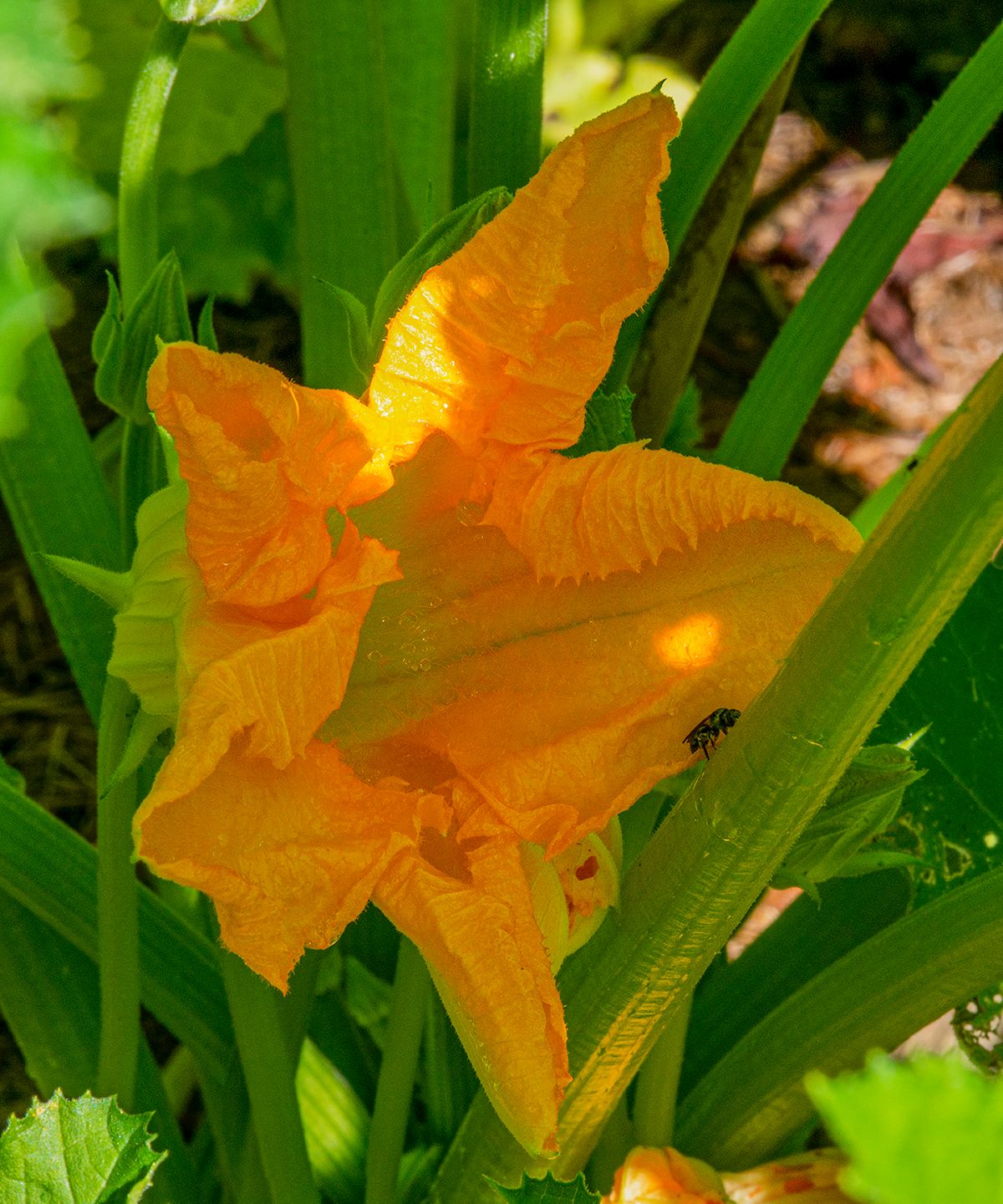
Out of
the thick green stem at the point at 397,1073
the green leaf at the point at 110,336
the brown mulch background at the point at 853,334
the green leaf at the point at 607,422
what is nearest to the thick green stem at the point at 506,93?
the green leaf at the point at 607,422

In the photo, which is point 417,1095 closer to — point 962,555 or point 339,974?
point 339,974

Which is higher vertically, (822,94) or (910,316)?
(822,94)

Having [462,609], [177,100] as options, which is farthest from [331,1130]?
[177,100]

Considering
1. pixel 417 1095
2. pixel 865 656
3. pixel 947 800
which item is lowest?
pixel 417 1095

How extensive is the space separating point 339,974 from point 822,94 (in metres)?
1.92

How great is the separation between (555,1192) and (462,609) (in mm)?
326

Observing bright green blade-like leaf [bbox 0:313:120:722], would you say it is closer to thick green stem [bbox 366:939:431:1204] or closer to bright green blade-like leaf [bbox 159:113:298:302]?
thick green stem [bbox 366:939:431:1204]

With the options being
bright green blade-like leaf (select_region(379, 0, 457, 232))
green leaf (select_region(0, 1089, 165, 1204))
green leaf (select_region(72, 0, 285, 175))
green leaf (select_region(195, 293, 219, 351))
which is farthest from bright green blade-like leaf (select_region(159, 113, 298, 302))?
green leaf (select_region(0, 1089, 165, 1204))

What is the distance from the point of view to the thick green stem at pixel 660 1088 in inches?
38.4

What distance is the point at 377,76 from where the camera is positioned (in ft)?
3.25

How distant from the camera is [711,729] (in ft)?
2.53

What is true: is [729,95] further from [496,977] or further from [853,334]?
[853,334]

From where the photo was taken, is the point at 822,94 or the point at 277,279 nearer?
the point at 277,279

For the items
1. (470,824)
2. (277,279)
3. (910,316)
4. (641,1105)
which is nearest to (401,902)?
(470,824)
